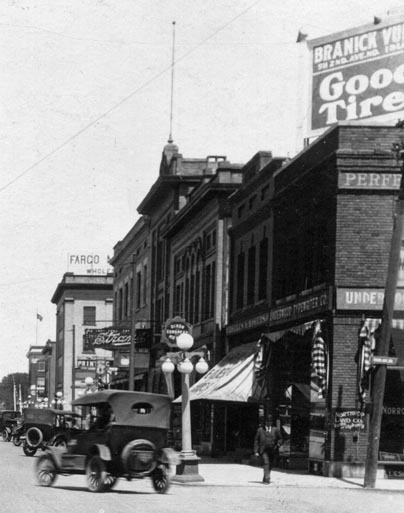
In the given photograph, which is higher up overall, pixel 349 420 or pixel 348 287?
pixel 348 287

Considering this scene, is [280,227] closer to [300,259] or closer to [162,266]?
[300,259]

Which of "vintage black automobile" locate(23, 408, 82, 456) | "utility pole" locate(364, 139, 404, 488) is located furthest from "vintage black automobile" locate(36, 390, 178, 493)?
"vintage black automobile" locate(23, 408, 82, 456)

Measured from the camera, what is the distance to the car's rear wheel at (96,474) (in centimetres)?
2039

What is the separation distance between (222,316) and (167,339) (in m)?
6.71

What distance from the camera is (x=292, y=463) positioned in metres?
32.4

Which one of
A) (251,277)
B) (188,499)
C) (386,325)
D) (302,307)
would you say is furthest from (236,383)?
(188,499)

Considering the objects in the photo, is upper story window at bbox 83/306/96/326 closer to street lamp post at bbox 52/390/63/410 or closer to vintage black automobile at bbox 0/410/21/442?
street lamp post at bbox 52/390/63/410

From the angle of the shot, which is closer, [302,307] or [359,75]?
[302,307]

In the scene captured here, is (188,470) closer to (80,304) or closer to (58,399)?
(58,399)

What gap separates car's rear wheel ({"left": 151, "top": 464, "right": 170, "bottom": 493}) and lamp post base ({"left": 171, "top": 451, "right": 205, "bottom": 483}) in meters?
3.97

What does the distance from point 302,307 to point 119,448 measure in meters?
11.2

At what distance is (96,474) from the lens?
2056 cm

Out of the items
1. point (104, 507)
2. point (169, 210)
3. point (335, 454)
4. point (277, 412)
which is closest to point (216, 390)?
point (277, 412)

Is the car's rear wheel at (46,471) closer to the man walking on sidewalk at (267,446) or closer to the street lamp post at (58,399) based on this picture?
the man walking on sidewalk at (267,446)
